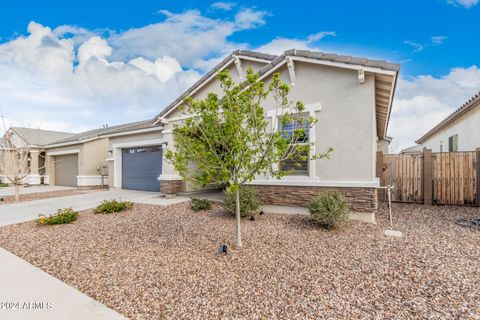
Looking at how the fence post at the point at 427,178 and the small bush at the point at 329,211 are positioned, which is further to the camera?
the fence post at the point at 427,178

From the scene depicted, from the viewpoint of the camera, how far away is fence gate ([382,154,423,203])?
1031 cm

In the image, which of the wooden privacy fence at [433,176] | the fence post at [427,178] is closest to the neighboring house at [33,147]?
the wooden privacy fence at [433,176]

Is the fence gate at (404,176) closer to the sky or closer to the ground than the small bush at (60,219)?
closer to the sky

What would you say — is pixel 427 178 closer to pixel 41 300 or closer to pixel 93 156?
pixel 41 300

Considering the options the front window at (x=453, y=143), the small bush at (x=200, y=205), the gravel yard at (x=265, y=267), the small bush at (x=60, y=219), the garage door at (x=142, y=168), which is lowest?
the gravel yard at (x=265, y=267)

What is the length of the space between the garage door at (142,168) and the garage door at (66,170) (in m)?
6.09

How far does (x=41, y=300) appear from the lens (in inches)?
130

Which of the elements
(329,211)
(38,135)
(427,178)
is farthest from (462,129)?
(38,135)

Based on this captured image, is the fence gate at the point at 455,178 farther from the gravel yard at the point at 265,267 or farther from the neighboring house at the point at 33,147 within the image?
the neighboring house at the point at 33,147

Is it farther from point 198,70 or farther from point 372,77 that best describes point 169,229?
point 198,70

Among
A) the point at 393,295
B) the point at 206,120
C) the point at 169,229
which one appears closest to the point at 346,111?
the point at 206,120

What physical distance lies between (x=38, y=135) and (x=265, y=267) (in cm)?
2397

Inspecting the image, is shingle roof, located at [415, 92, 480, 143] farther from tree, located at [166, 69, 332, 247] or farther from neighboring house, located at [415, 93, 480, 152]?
tree, located at [166, 69, 332, 247]

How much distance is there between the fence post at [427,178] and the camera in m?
9.97
